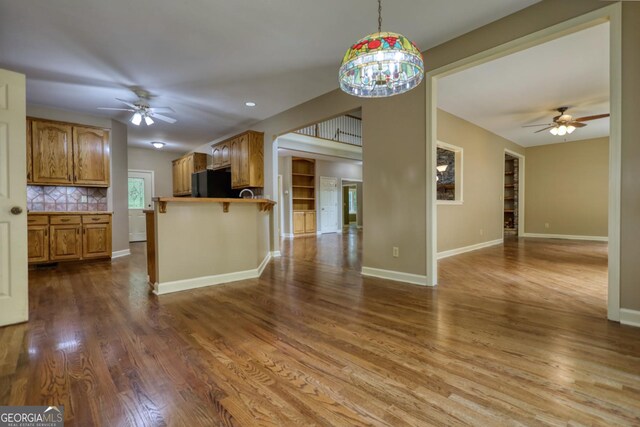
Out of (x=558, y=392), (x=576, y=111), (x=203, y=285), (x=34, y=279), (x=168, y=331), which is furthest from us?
(x=576, y=111)

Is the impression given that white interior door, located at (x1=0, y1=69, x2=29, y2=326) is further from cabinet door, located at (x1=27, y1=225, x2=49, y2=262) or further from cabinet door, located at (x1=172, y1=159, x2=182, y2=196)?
cabinet door, located at (x1=172, y1=159, x2=182, y2=196)

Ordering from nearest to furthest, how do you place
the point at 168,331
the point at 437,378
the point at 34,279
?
the point at 437,378 < the point at 168,331 < the point at 34,279

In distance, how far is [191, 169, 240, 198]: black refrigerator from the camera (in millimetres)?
5836

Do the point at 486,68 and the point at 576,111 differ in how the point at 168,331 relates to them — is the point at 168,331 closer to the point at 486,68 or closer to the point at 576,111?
the point at 486,68

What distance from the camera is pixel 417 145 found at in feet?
11.3

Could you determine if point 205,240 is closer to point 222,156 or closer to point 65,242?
point 65,242

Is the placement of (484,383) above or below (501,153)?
below

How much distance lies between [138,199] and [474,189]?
8.71m

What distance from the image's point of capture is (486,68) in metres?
3.72

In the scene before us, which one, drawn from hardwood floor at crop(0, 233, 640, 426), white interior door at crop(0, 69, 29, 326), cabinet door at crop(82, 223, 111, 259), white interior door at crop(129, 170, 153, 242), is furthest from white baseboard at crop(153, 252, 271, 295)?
white interior door at crop(129, 170, 153, 242)

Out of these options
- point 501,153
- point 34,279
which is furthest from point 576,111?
point 34,279

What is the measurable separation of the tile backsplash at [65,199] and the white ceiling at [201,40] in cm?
164

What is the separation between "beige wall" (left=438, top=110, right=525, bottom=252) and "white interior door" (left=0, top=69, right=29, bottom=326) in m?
5.42

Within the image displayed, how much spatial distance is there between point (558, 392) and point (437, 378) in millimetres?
561
